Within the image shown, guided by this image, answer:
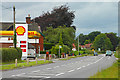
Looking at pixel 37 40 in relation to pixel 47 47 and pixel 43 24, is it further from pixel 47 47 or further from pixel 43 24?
pixel 43 24

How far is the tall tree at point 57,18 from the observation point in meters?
83.9

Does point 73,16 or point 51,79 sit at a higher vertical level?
point 73,16

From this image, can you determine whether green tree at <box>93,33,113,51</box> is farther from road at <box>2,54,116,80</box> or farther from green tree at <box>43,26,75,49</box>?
road at <box>2,54,116,80</box>

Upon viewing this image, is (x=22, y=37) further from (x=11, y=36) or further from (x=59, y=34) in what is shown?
(x=59, y=34)

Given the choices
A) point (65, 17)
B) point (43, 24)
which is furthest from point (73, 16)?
point (43, 24)

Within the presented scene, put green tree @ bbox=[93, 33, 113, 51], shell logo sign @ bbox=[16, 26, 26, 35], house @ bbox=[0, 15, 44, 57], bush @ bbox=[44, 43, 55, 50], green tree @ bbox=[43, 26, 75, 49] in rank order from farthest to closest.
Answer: green tree @ bbox=[93, 33, 113, 51], bush @ bbox=[44, 43, 55, 50], green tree @ bbox=[43, 26, 75, 49], house @ bbox=[0, 15, 44, 57], shell logo sign @ bbox=[16, 26, 26, 35]

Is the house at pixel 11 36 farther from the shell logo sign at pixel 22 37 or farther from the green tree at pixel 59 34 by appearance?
the shell logo sign at pixel 22 37

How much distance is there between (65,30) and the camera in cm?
7788

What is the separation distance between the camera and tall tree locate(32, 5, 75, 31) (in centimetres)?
8394

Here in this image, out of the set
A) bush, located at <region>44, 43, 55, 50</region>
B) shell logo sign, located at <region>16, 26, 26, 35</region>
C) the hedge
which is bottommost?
the hedge

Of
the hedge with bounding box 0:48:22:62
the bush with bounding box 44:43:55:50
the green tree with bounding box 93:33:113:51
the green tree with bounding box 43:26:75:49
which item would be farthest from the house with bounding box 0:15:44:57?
the green tree with bounding box 93:33:113:51

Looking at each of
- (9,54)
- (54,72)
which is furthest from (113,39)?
(54,72)

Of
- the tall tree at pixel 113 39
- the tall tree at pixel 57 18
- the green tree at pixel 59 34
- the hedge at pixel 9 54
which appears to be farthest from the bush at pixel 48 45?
the tall tree at pixel 113 39

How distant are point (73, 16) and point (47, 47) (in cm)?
1371
